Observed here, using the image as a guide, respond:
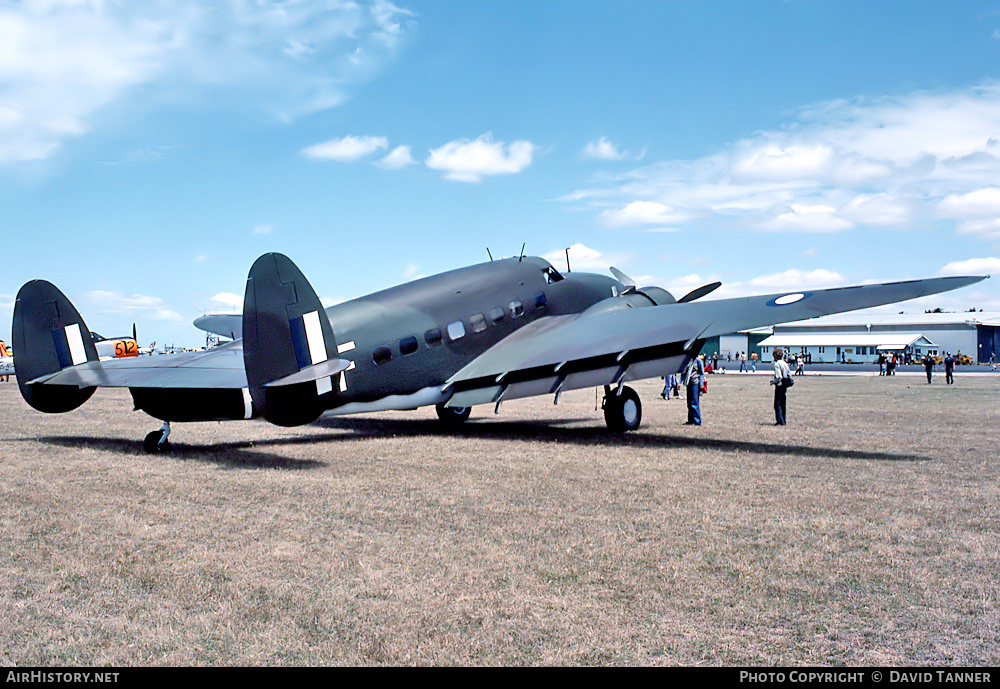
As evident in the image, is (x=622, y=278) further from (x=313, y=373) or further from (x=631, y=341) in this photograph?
(x=313, y=373)

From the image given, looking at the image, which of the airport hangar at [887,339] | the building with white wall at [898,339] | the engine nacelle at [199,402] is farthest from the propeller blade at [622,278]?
the building with white wall at [898,339]

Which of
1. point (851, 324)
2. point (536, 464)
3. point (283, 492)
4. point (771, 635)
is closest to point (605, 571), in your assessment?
point (771, 635)

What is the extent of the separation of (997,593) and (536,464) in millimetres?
7419

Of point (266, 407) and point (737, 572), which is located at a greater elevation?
point (266, 407)

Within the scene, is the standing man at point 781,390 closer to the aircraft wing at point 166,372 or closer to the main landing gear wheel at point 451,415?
the main landing gear wheel at point 451,415

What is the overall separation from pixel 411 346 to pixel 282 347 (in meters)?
4.97

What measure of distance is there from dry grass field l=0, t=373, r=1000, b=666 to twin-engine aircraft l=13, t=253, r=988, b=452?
4.09 feet

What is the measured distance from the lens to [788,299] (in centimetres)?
1512

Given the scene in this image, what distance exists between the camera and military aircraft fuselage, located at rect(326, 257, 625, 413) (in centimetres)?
1542

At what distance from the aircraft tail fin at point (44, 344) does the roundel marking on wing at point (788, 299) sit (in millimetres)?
13015

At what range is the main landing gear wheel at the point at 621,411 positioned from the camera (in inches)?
706

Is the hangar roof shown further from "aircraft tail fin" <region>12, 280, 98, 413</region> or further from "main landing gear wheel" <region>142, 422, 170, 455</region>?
"aircraft tail fin" <region>12, 280, 98, 413</region>

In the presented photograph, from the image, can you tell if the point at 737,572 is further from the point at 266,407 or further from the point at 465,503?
the point at 266,407

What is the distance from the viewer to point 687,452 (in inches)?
545
